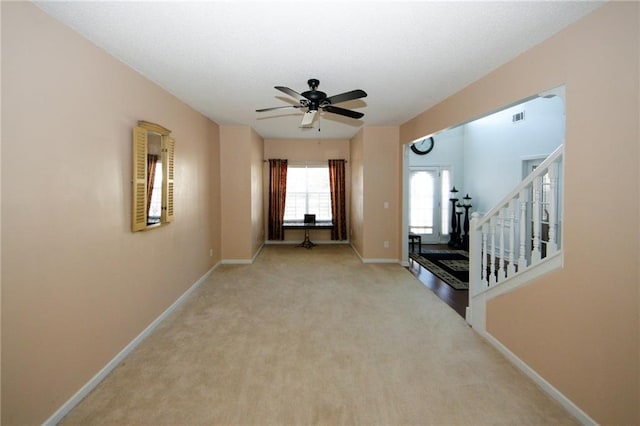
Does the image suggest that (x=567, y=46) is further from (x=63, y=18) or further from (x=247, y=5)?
(x=63, y=18)

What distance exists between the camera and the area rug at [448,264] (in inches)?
195

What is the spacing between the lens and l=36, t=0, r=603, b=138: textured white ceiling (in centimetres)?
197

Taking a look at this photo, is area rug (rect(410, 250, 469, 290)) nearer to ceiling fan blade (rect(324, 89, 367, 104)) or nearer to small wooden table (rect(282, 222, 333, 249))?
small wooden table (rect(282, 222, 333, 249))

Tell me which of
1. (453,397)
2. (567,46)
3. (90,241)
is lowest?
(453,397)

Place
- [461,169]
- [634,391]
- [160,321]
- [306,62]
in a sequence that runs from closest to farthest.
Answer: [634,391]
[306,62]
[160,321]
[461,169]

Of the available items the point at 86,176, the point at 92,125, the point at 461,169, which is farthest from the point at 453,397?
the point at 461,169

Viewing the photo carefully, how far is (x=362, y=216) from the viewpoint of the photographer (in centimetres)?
617

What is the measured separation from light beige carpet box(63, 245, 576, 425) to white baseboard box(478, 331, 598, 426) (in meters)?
0.05

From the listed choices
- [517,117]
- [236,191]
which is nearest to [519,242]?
[517,117]

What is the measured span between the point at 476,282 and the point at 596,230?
59.5 inches

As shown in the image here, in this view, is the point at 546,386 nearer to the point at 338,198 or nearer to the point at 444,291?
the point at 444,291

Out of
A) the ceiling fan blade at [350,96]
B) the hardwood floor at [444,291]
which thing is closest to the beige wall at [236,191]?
the hardwood floor at [444,291]

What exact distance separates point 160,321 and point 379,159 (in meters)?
4.43

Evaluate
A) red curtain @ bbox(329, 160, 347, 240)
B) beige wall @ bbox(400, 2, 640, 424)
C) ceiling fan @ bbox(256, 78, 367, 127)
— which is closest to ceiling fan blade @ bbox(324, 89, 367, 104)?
ceiling fan @ bbox(256, 78, 367, 127)
